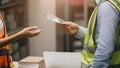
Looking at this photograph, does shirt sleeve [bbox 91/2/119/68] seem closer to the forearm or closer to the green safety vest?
the green safety vest

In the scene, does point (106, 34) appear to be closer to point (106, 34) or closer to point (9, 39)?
point (106, 34)

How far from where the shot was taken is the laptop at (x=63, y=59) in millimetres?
2680

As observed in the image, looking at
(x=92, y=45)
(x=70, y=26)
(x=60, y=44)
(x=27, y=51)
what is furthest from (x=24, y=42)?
(x=92, y=45)

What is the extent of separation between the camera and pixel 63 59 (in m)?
2.70

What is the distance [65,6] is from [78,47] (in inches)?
22.7

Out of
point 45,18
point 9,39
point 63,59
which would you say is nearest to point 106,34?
point 9,39

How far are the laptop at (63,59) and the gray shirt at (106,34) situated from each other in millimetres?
1160

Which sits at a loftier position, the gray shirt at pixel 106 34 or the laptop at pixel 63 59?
the gray shirt at pixel 106 34

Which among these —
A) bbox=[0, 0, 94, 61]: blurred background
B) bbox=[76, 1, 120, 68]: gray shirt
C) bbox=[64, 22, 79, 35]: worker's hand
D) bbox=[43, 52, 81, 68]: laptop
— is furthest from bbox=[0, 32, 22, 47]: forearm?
bbox=[0, 0, 94, 61]: blurred background

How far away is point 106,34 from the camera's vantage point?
1484 mm

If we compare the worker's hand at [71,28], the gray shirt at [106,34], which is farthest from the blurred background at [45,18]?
the gray shirt at [106,34]

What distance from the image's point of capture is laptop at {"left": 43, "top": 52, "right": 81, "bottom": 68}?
2.68 meters

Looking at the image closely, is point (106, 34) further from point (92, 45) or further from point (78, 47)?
point (78, 47)

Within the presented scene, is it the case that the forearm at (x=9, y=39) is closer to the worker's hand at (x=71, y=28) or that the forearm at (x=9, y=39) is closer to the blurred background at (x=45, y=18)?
the worker's hand at (x=71, y=28)
